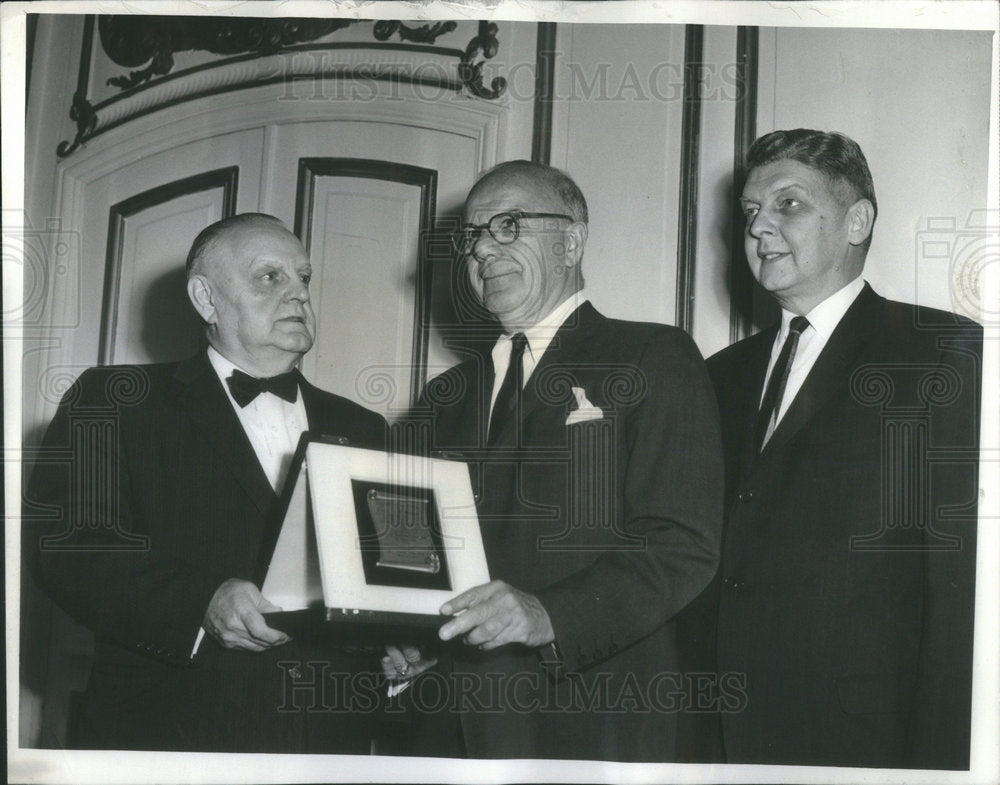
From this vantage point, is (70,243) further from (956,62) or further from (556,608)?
(956,62)

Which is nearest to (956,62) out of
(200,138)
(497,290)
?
(497,290)

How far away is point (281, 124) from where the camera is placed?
119 inches

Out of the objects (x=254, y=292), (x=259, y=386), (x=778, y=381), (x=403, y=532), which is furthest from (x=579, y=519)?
(x=254, y=292)

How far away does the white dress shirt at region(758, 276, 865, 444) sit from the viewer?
2.77 m

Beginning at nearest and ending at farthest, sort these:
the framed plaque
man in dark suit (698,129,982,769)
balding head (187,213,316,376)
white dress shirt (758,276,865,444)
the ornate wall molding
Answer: the framed plaque < man in dark suit (698,129,982,769) < white dress shirt (758,276,865,444) < balding head (187,213,316,376) < the ornate wall molding

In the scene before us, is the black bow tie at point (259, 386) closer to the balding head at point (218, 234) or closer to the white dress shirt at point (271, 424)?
the white dress shirt at point (271, 424)

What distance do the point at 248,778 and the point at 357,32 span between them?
1827 mm

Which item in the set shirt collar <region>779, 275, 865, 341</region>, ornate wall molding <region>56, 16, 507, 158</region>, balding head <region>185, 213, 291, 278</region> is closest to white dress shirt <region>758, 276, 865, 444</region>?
shirt collar <region>779, 275, 865, 341</region>

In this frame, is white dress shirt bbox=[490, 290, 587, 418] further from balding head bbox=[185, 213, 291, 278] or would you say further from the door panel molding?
balding head bbox=[185, 213, 291, 278]

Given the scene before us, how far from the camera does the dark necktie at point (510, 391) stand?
280 cm

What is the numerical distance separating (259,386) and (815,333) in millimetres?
1307

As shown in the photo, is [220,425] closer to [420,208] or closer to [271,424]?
[271,424]

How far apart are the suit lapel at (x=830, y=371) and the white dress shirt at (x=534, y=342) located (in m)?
0.55

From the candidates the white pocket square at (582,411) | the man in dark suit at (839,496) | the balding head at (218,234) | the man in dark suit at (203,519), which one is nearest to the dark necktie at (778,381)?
the man in dark suit at (839,496)
